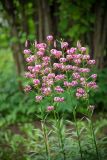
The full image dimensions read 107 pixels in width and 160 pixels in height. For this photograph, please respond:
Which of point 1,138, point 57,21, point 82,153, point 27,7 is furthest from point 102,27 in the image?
point 82,153

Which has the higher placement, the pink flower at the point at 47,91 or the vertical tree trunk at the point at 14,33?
the vertical tree trunk at the point at 14,33

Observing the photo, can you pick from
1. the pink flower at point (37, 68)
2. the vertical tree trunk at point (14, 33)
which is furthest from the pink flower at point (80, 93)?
the vertical tree trunk at point (14, 33)

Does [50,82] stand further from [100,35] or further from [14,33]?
[14,33]

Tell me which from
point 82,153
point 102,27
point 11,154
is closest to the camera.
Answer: point 82,153

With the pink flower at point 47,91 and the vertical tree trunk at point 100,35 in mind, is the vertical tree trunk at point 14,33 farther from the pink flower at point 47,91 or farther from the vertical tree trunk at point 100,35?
the pink flower at point 47,91

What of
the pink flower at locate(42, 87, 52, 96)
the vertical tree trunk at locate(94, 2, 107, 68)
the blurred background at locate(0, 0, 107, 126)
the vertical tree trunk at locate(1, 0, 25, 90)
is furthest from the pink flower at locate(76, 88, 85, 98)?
the vertical tree trunk at locate(1, 0, 25, 90)

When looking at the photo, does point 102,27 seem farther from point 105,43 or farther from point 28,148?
point 28,148

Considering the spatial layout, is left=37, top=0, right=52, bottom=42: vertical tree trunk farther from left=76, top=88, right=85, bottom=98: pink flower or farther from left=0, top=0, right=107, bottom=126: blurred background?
left=76, top=88, right=85, bottom=98: pink flower

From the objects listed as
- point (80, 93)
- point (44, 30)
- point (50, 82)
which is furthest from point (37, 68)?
point (44, 30)
